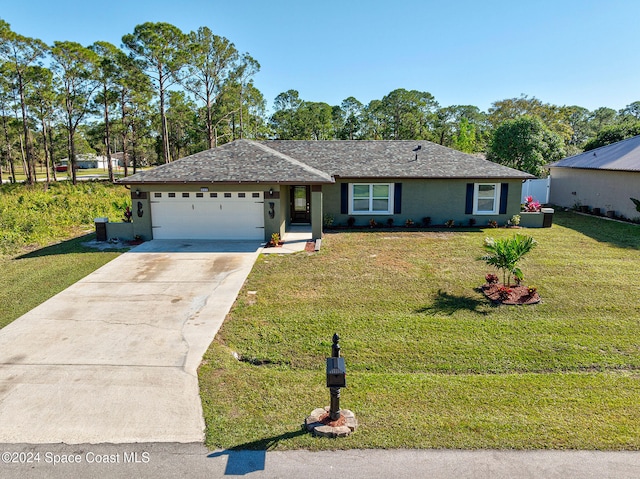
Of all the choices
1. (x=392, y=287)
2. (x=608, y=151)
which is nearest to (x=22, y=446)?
(x=392, y=287)

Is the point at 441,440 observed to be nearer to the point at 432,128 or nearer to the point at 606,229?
the point at 606,229

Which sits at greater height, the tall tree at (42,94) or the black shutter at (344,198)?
the tall tree at (42,94)

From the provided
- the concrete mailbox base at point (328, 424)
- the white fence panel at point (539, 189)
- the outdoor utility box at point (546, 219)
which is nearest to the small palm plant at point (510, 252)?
the concrete mailbox base at point (328, 424)

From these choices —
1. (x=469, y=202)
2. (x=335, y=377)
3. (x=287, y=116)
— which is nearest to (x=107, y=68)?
(x=287, y=116)

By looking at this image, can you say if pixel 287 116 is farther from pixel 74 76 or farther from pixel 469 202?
pixel 469 202

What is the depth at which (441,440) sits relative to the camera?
5.07m

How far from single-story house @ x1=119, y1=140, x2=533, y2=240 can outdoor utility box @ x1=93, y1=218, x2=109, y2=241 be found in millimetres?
1130

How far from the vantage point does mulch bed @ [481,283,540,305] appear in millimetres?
9391

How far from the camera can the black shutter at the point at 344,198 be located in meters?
18.2

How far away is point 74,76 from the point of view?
37000mm

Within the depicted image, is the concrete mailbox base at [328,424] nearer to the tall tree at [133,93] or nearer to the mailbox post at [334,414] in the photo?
the mailbox post at [334,414]

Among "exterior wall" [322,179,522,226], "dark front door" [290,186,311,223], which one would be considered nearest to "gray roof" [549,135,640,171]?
"exterior wall" [322,179,522,226]

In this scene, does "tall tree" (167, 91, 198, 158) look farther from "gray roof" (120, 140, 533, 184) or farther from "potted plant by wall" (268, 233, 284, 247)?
"potted plant by wall" (268, 233, 284, 247)

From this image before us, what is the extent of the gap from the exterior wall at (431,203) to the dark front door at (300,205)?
1075 millimetres
